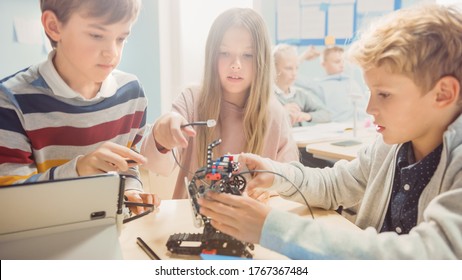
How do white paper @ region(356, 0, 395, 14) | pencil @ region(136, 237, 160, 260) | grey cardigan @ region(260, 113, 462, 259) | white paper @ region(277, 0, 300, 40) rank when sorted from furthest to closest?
white paper @ region(277, 0, 300, 40), white paper @ region(356, 0, 395, 14), pencil @ region(136, 237, 160, 260), grey cardigan @ region(260, 113, 462, 259)

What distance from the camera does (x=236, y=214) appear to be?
24.5 inches

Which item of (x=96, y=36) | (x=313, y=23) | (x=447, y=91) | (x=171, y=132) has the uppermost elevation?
(x=313, y=23)

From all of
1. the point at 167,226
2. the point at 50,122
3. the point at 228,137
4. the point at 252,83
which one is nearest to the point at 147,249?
the point at 167,226

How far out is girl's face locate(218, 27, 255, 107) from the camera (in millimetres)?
1069

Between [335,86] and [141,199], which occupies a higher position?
[335,86]

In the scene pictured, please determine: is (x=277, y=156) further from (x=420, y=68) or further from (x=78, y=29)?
(x=78, y=29)

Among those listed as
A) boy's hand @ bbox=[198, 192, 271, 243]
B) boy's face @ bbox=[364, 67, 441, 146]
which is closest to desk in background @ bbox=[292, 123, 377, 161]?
boy's face @ bbox=[364, 67, 441, 146]

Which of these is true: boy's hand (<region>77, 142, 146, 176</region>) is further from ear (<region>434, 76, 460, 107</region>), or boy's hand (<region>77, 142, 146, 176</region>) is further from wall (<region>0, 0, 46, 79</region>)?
ear (<region>434, 76, 460, 107</region>)

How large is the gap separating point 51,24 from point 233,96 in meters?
0.50

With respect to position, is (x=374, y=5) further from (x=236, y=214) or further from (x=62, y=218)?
(x=62, y=218)

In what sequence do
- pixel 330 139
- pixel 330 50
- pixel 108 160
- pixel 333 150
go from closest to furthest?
pixel 108 160
pixel 333 150
pixel 330 139
pixel 330 50

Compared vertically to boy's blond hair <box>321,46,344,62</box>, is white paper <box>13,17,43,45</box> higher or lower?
higher

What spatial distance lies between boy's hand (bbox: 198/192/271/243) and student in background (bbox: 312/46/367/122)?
6.14 ft
